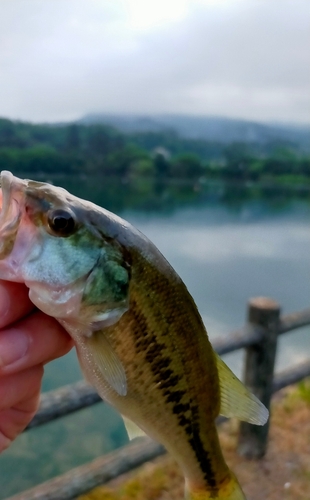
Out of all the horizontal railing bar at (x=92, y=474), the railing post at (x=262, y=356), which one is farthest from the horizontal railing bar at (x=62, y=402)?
the railing post at (x=262, y=356)

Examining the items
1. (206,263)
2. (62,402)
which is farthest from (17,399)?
(206,263)

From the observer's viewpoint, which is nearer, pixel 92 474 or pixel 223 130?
pixel 92 474

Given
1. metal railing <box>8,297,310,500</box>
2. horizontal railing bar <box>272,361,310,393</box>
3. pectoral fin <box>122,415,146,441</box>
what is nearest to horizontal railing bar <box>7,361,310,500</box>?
metal railing <box>8,297,310,500</box>

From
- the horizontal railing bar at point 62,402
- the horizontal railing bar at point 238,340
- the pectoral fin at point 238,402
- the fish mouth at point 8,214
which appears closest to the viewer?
the fish mouth at point 8,214

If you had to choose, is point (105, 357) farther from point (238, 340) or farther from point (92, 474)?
point (238, 340)

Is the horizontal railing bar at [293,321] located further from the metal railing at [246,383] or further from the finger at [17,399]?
the finger at [17,399]
